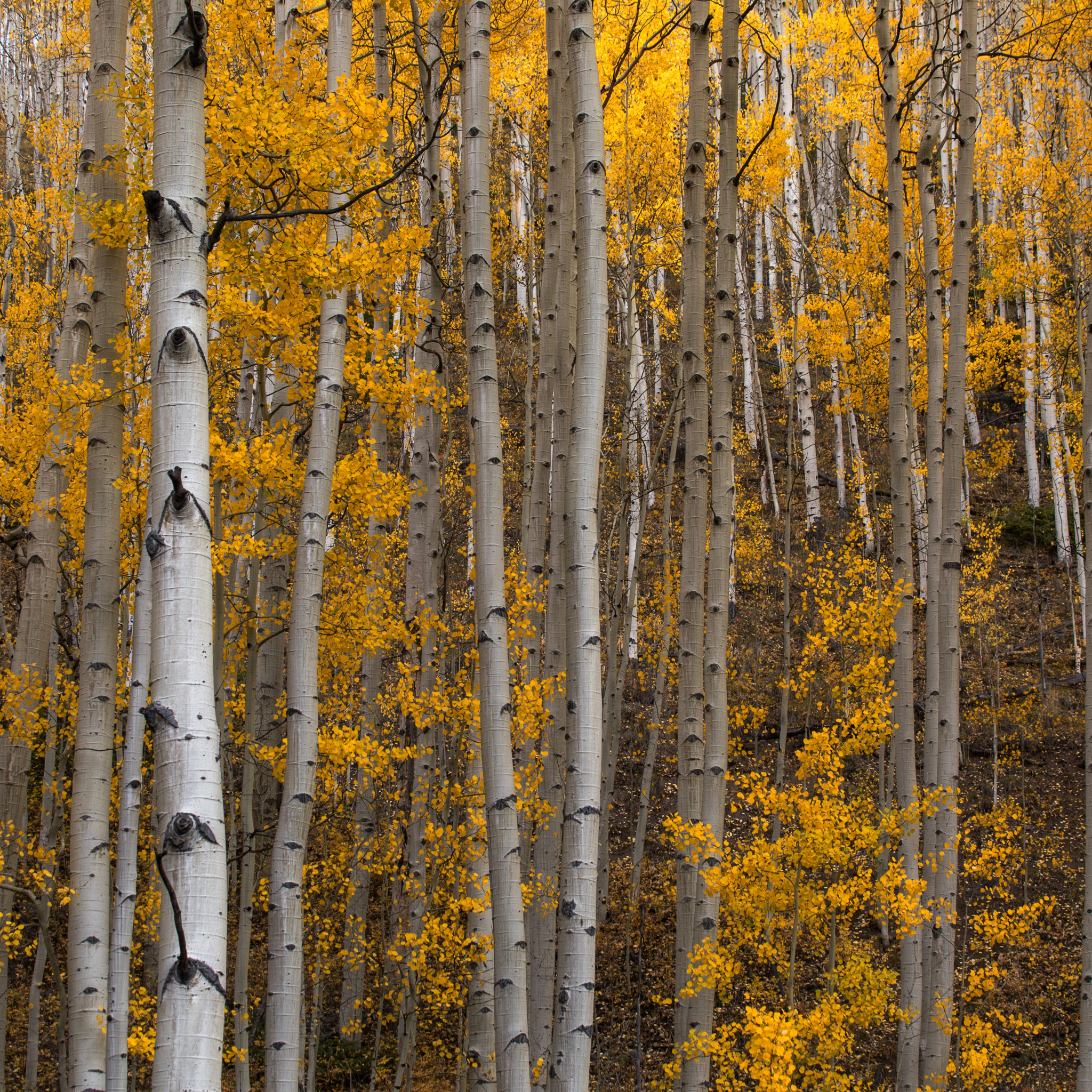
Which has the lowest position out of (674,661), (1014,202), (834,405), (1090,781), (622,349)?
(1090,781)

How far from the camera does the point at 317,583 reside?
15.0ft

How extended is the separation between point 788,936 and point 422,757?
5.96 m

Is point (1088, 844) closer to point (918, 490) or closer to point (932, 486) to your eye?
point (932, 486)

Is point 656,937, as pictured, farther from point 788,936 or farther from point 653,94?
point 653,94

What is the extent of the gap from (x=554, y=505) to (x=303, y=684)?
1736 mm

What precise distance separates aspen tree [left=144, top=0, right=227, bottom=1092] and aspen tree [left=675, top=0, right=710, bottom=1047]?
278 centimetres

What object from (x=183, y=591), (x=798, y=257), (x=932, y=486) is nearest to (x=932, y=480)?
(x=932, y=486)

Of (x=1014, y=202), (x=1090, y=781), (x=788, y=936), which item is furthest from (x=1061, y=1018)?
(x=1014, y=202)

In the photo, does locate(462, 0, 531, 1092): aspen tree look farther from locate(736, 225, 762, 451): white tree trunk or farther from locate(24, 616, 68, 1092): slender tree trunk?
locate(736, 225, 762, 451): white tree trunk

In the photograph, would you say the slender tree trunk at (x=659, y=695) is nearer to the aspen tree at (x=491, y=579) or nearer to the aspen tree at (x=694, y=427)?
the aspen tree at (x=694, y=427)

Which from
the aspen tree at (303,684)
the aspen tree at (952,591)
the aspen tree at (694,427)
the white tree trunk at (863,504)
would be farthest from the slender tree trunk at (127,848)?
the white tree trunk at (863,504)

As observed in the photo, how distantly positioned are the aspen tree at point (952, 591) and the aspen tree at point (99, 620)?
198 inches

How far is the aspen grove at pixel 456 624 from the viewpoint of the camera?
3.32m

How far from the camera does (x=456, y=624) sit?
28.4 feet
